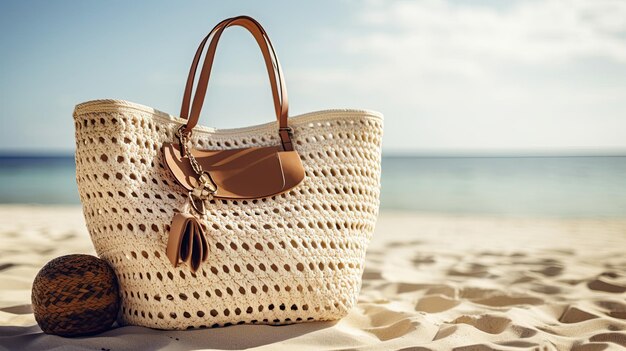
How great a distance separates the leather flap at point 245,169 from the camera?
223 centimetres

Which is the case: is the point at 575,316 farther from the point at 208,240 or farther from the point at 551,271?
the point at 208,240

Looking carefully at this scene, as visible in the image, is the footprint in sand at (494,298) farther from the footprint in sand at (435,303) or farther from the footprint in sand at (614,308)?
the footprint in sand at (614,308)

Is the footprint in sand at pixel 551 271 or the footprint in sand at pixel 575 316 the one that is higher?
the footprint in sand at pixel 551 271

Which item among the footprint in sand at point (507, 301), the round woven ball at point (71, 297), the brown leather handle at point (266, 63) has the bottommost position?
the footprint in sand at point (507, 301)

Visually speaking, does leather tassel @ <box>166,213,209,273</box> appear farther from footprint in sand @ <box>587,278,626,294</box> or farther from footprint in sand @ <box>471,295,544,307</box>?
footprint in sand @ <box>587,278,626,294</box>

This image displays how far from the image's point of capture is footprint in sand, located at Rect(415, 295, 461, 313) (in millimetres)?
2697

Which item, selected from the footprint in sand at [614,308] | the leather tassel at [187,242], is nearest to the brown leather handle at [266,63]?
the leather tassel at [187,242]

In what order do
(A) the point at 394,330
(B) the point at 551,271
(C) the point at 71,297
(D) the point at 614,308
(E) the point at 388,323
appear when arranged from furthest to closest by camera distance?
(B) the point at 551,271 < (D) the point at 614,308 < (E) the point at 388,323 < (A) the point at 394,330 < (C) the point at 71,297

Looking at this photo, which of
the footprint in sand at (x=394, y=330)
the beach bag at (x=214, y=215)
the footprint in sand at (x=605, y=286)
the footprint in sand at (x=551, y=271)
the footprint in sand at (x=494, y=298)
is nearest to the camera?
the beach bag at (x=214, y=215)

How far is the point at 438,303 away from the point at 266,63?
1387mm

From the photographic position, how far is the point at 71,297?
2.00 meters

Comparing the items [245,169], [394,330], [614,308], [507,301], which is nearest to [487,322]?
[394,330]

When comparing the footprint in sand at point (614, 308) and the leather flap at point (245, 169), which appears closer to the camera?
the leather flap at point (245, 169)

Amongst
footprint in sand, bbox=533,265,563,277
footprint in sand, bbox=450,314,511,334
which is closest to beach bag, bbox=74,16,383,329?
footprint in sand, bbox=450,314,511,334
